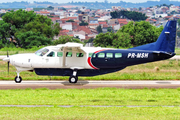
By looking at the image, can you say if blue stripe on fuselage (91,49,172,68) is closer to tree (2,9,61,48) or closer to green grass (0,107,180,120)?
green grass (0,107,180,120)

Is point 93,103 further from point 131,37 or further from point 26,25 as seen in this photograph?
point 26,25

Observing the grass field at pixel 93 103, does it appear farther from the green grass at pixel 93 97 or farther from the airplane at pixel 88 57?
the airplane at pixel 88 57

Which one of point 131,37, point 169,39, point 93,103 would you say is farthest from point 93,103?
point 131,37

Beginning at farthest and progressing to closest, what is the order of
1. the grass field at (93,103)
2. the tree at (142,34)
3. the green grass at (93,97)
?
the tree at (142,34)
the green grass at (93,97)
the grass field at (93,103)

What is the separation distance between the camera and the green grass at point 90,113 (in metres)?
12.7

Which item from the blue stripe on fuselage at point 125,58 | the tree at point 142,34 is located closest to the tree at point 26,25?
the tree at point 142,34

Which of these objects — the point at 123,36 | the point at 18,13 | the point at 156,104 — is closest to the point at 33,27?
the point at 18,13

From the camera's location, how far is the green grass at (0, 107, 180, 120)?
499 inches

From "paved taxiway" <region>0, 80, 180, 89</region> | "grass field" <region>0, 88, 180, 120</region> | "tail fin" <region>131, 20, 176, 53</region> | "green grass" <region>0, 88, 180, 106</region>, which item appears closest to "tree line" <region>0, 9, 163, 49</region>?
"paved taxiway" <region>0, 80, 180, 89</region>

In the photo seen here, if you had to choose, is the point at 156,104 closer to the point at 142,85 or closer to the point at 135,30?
the point at 142,85

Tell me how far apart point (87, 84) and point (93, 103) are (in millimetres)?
7798

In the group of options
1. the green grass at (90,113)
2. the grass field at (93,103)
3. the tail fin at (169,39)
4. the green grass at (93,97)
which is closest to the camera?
the green grass at (90,113)

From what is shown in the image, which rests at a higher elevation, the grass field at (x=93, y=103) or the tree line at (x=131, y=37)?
the tree line at (x=131, y=37)

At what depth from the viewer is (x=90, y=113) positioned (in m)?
13.6
